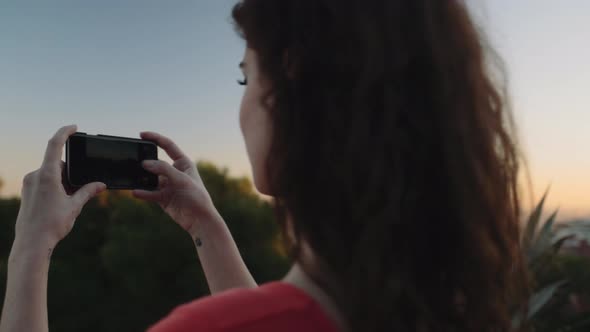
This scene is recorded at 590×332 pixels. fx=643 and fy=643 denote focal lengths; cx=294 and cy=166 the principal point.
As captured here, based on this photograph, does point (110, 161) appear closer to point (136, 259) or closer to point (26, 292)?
point (26, 292)

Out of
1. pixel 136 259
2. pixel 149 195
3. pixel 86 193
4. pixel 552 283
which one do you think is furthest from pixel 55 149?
pixel 136 259

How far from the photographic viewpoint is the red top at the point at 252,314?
562 millimetres

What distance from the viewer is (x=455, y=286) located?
0.64 meters

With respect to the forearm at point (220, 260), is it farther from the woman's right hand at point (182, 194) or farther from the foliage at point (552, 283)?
the foliage at point (552, 283)

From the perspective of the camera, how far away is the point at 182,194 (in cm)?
116

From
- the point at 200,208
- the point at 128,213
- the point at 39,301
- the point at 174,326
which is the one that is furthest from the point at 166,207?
the point at 128,213

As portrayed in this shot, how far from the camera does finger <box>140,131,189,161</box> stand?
4.16 ft

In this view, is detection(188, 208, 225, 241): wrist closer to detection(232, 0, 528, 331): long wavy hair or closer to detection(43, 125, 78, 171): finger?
detection(43, 125, 78, 171): finger

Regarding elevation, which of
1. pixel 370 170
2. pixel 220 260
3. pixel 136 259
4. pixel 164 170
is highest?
pixel 370 170

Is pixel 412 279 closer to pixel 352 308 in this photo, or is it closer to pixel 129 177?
pixel 352 308

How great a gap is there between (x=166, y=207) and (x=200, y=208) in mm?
99

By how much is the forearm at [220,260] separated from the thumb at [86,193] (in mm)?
189

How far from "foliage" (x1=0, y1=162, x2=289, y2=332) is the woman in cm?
533

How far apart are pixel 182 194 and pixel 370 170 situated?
2.02 ft
